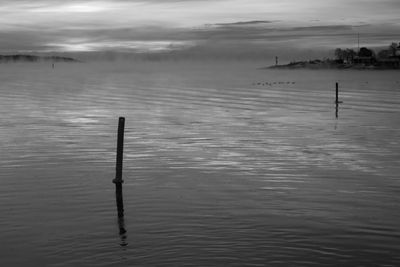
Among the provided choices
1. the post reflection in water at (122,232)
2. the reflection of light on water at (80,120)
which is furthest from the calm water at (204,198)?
the reflection of light on water at (80,120)

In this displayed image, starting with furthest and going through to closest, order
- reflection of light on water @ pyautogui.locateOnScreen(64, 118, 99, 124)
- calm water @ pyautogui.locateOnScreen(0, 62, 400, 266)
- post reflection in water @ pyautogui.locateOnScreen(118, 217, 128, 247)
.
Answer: reflection of light on water @ pyautogui.locateOnScreen(64, 118, 99, 124) < post reflection in water @ pyautogui.locateOnScreen(118, 217, 128, 247) < calm water @ pyautogui.locateOnScreen(0, 62, 400, 266)

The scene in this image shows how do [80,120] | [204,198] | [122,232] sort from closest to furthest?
1. [122,232]
2. [204,198]
3. [80,120]

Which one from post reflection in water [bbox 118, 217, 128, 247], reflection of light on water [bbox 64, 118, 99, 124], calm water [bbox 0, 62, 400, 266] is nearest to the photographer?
calm water [bbox 0, 62, 400, 266]

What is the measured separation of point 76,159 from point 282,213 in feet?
47.9

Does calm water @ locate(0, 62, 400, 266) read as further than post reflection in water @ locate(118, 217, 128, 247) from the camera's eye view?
No

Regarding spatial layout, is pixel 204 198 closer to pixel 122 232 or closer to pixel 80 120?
pixel 122 232

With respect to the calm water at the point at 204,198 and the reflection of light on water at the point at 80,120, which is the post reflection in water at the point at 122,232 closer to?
the calm water at the point at 204,198

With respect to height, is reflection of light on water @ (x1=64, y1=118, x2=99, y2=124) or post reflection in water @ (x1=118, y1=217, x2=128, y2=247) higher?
post reflection in water @ (x1=118, y1=217, x2=128, y2=247)

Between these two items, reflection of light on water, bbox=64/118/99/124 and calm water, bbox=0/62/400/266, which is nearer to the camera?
calm water, bbox=0/62/400/266

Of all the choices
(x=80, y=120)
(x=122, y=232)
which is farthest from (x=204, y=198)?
(x=80, y=120)

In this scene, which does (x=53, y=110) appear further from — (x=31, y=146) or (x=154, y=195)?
(x=154, y=195)

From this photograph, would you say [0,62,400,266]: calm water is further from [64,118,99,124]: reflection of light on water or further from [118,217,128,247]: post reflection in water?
[64,118,99,124]: reflection of light on water

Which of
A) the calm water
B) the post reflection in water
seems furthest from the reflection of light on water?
the post reflection in water

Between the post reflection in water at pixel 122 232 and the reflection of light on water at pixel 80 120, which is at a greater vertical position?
the post reflection in water at pixel 122 232
